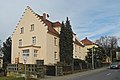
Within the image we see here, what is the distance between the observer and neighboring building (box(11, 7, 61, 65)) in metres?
44.6

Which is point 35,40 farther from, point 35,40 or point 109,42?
point 109,42

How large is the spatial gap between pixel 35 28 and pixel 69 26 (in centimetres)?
731

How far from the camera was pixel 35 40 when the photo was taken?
47.1 meters

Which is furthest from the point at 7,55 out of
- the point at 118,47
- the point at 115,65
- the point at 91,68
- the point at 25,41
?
the point at 118,47

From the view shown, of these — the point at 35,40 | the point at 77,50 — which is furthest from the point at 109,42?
the point at 35,40

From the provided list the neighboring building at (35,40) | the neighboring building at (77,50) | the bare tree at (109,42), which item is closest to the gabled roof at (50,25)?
the neighboring building at (35,40)

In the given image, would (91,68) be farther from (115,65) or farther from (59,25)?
(59,25)

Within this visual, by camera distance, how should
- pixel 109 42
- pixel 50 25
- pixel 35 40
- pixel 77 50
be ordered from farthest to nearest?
pixel 109 42
pixel 77 50
pixel 50 25
pixel 35 40

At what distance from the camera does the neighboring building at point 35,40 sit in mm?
44594

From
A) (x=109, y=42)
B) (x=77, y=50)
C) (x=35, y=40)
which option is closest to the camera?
(x=35, y=40)

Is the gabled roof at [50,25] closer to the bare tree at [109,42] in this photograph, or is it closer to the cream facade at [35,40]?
the cream facade at [35,40]

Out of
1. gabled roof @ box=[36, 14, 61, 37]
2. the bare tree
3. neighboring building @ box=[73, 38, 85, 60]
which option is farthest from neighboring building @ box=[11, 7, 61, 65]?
the bare tree

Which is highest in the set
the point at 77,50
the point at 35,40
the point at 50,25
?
the point at 50,25

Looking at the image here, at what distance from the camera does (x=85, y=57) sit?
2660 inches
